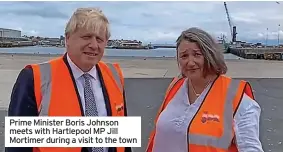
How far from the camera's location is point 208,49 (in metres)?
2.29

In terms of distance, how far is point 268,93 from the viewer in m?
12.5

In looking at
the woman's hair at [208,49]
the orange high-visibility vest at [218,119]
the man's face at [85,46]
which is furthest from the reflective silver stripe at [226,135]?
the man's face at [85,46]

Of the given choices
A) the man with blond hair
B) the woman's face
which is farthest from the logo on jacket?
the man with blond hair

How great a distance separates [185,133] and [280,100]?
9.51 m

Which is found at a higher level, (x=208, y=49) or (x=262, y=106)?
(x=208, y=49)

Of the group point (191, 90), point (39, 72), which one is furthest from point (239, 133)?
point (39, 72)

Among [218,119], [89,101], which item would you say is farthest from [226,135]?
[89,101]

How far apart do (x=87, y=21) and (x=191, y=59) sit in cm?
61

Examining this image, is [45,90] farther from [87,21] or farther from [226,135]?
[226,135]

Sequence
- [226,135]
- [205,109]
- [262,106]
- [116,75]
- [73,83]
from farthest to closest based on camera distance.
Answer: [262,106]
[116,75]
[73,83]
[205,109]
[226,135]

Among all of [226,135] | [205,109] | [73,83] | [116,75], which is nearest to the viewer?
[226,135]

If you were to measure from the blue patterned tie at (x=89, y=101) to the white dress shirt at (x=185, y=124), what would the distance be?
38 cm

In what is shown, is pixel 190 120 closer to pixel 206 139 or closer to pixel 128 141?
pixel 206 139

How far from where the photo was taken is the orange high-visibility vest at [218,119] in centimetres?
217
